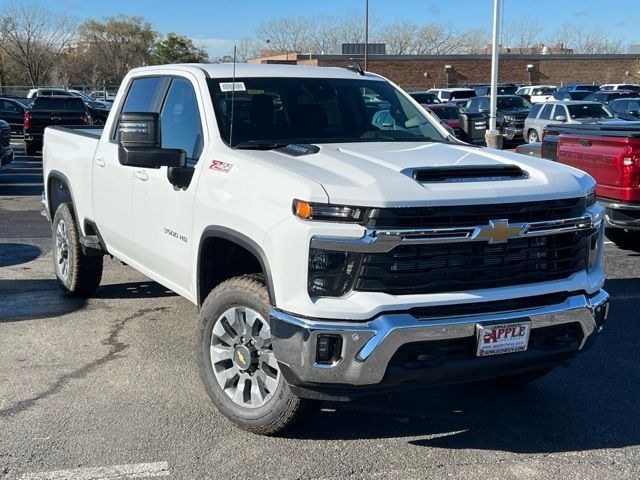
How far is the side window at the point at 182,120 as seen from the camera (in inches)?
193

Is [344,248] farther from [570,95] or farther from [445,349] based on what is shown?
[570,95]

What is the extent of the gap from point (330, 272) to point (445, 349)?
0.68 metres

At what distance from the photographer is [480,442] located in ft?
13.8

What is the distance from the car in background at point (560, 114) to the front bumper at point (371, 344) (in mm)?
19114

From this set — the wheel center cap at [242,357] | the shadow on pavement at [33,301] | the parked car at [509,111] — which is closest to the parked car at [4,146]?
the shadow on pavement at [33,301]

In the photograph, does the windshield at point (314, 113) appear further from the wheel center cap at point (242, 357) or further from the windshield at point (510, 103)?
the windshield at point (510, 103)

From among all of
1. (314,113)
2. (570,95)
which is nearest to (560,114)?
(570,95)

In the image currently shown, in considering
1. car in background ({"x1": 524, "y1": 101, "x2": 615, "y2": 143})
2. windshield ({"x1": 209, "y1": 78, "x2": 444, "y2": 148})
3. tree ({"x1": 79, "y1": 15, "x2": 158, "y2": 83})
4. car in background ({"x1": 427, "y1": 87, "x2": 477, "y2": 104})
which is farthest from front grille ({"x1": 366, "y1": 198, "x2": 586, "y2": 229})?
tree ({"x1": 79, "y1": 15, "x2": 158, "y2": 83})

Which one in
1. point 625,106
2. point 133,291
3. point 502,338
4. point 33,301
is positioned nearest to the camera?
point 502,338

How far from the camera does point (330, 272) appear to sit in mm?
3621

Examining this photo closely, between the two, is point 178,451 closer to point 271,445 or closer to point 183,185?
point 271,445

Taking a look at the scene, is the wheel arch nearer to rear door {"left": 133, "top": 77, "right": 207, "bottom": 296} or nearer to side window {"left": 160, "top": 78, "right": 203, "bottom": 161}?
rear door {"left": 133, "top": 77, "right": 207, "bottom": 296}

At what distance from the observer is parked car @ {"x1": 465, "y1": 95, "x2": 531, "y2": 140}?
26.6 meters

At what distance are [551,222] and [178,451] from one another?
226 centimetres
